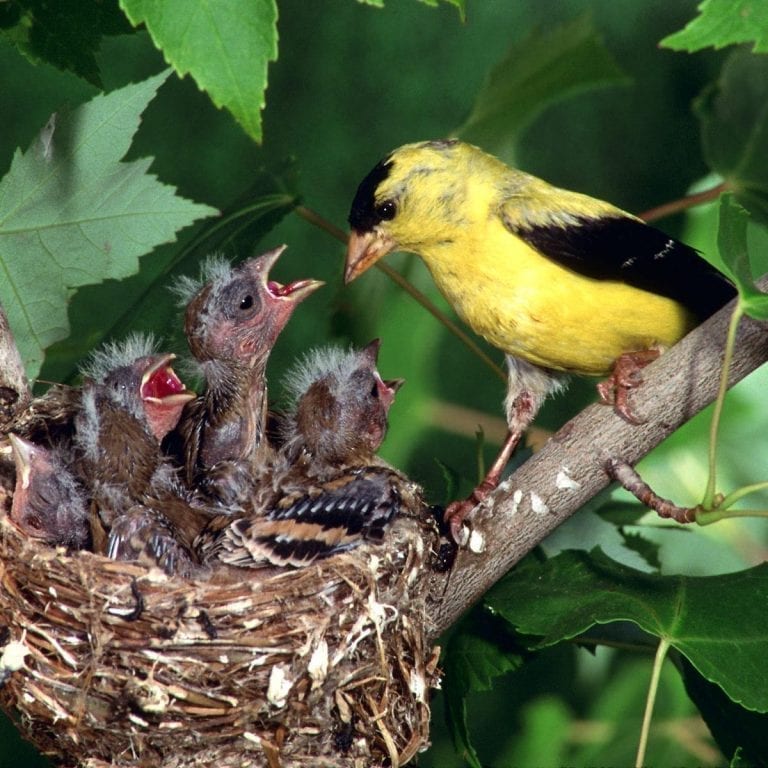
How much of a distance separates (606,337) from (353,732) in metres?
0.94

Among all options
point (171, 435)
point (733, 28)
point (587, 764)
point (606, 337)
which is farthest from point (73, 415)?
point (587, 764)

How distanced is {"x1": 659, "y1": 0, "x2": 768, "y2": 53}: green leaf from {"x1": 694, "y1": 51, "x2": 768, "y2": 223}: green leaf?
1112 mm

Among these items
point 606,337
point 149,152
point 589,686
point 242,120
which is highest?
point 242,120

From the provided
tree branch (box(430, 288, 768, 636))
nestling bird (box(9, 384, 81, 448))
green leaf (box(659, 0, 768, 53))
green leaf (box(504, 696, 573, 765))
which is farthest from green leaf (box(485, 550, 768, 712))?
green leaf (box(504, 696, 573, 765))

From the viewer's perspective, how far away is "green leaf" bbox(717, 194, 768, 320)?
1518 mm

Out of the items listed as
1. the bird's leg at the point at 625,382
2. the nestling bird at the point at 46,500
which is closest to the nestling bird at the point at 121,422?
the nestling bird at the point at 46,500

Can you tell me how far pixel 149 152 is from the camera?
405cm

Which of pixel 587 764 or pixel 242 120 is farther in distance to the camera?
pixel 587 764

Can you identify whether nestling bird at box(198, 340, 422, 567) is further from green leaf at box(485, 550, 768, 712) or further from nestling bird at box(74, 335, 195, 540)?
green leaf at box(485, 550, 768, 712)

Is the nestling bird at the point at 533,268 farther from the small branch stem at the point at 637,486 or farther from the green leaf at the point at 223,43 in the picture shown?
the green leaf at the point at 223,43

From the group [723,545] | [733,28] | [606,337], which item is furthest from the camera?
[723,545]

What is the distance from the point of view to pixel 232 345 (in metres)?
2.47

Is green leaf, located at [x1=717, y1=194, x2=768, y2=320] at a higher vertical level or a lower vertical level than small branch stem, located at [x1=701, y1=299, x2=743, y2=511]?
higher

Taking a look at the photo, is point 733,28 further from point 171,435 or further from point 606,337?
point 171,435
